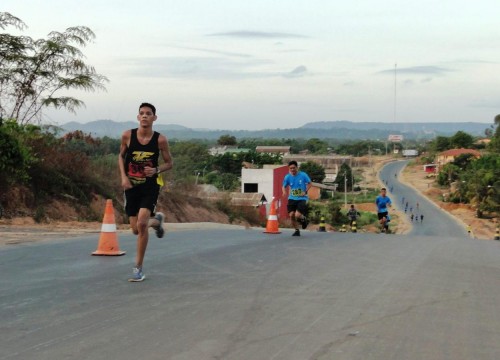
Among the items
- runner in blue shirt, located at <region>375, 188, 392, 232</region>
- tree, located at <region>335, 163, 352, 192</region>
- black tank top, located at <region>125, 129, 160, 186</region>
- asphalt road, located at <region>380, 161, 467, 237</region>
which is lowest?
asphalt road, located at <region>380, 161, 467, 237</region>

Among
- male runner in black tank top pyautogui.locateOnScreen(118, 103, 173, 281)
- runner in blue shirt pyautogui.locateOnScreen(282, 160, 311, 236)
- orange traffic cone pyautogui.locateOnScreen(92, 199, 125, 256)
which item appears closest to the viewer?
male runner in black tank top pyautogui.locateOnScreen(118, 103, 173, 281)

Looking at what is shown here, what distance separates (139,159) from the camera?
8508 mm

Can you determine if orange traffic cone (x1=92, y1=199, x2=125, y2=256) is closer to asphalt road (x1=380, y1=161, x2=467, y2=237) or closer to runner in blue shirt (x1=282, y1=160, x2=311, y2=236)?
runner in blue shirt (x1=282, y1=160, x2=311, y2=236)

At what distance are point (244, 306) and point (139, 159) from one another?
247 centimetres

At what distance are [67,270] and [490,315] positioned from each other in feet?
17.3

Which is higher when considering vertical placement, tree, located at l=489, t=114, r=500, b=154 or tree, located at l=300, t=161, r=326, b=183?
tree, located at l=489, t=114, r=500, b=154

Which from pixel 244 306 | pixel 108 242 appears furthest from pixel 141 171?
pixel 108 242

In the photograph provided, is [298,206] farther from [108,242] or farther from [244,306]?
[244,306]

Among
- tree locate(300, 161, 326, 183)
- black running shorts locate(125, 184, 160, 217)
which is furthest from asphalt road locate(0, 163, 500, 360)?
tree locate(300, 161, 326, 183)

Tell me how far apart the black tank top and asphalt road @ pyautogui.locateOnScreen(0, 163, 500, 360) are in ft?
4.09

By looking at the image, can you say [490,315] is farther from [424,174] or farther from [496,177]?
[424,174]

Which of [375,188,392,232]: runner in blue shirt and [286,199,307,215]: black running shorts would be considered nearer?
[286,199,307,215]: black running shorts

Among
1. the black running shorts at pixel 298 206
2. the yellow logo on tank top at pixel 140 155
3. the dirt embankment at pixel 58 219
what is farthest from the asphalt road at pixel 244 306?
the black running shorts at pixel 298 206

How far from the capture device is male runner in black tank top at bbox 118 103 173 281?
8438 mm
